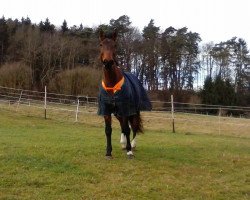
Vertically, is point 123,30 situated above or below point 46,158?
above

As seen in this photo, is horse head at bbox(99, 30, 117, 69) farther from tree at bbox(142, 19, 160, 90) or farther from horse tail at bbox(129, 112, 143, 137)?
tree at bbox(142, 19, 160, 90)

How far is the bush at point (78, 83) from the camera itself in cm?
4653

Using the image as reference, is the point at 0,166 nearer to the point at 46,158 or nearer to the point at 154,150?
the point at 46,158

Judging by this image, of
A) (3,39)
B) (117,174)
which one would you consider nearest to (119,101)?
(117,174)

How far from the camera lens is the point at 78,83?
4744 cm

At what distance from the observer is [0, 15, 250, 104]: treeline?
5434 cm

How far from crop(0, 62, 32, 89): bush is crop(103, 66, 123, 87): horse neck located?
38.6 meters

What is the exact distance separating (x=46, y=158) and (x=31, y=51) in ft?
167

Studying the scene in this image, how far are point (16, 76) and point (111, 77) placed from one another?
40.7 m

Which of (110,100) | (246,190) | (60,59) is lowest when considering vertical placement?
(246,190)

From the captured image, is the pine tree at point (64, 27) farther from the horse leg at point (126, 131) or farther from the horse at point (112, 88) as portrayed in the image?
the horse at point (112, 88)

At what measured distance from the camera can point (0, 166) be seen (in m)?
7.15

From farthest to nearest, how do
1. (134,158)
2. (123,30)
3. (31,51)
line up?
(123,30) < (31,51) < (134,158)

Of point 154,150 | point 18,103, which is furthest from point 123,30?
point 154,150
